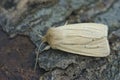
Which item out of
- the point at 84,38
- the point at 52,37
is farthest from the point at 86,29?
the point at 52,37

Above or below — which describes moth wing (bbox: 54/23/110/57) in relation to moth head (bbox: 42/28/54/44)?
below

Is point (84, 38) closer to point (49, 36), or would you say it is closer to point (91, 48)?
point (91, 48)

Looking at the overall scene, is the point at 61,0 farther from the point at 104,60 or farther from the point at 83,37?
the point at 104,60

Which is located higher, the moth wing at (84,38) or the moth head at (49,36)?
the moth head at (49,36)

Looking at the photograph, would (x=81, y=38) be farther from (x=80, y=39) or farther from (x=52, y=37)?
(x=52, y=37)

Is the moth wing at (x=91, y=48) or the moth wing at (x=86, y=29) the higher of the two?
the moth wing at (x=86, y=29)

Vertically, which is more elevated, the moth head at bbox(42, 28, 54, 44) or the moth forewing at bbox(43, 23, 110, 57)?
the moth head at bbox(42, 28, 54, 44)
